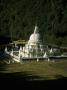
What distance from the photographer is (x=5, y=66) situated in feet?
140

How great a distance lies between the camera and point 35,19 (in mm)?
78562

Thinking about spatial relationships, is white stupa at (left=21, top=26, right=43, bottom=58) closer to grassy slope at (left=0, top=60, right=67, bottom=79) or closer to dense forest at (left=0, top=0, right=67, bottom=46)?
grassy slope at (left=0, top=60, right=67, bottom=79)

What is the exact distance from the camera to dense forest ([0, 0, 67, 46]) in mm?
70312

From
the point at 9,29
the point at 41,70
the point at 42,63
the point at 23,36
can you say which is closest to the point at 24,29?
the point at 23,36

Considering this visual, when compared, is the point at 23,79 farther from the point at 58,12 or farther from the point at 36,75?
the point at 58,12

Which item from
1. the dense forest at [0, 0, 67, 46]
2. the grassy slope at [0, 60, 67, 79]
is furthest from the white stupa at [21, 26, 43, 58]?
the dense forest at [0, 0, 67, 46]

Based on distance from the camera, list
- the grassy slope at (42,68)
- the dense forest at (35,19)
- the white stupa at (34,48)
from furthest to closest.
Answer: the dense forest at (35,19), the white stupa at (34,48), the grassy slope at (42,68)

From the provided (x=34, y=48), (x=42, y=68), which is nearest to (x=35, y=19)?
(x=34, y=48)

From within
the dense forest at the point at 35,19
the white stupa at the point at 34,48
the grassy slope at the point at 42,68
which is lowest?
the grassy slope at the point at 42,68

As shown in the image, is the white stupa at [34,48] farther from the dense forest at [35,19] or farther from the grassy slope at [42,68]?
the dense forest at [35,19]

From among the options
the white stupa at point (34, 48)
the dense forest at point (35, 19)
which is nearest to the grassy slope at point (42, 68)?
the white stupa at point (34, 48)

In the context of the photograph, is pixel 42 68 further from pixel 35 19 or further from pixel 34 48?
pixel 35 19

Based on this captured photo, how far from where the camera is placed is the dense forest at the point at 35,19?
70.3m

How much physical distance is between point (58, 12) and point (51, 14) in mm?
2007
